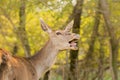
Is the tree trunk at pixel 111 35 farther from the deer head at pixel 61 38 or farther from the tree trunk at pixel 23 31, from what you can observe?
the tree trunk at pixel 23 31

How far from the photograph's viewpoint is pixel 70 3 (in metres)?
13.9

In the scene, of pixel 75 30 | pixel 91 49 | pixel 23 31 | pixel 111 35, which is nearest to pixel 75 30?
pixel 75 30

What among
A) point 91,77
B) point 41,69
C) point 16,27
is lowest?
point 91,77

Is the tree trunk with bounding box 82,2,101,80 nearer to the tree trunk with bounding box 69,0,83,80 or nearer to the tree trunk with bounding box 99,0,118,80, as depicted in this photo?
the tree trunk with bounding box 69,0,83,80

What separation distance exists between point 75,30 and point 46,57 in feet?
12.8

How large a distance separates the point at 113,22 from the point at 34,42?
11.7 ft

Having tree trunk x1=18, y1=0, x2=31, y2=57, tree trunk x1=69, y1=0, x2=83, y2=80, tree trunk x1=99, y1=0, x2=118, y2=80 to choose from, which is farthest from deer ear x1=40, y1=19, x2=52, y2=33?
tree trunk x1=18, y1=0, x2=31, y2=57

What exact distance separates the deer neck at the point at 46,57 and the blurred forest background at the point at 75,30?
1.88 m

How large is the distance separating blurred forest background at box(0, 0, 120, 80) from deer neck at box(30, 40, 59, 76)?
1882mm

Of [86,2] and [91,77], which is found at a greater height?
[86,2]

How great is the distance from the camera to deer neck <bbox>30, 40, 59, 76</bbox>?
12.0 metres

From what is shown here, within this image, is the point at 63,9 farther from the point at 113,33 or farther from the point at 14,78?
the point at 14,78

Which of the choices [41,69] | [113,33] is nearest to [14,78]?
[41,69]

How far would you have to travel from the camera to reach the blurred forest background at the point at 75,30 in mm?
14120
